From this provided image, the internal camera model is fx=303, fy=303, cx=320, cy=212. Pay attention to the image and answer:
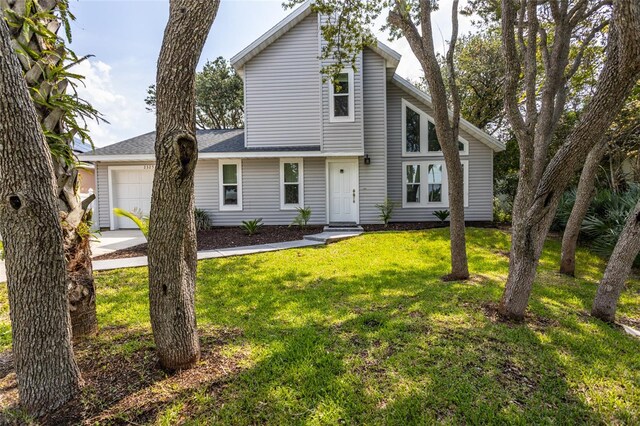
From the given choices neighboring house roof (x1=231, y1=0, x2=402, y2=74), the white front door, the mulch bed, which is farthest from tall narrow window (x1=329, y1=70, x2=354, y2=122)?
the mulch bed

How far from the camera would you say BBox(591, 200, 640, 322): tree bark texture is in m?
3.77

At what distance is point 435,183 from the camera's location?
1166 centimetres

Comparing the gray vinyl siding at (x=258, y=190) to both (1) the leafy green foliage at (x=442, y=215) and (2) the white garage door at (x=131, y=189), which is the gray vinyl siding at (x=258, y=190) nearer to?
(2) the white garage door at (x=131, y=189)

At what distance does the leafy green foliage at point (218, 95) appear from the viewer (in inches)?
913

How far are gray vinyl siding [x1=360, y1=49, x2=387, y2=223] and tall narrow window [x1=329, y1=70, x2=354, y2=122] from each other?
0.75m

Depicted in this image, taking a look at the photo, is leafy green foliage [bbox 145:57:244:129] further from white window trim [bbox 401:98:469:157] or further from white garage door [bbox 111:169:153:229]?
white window trim [bbox 401:98:469:157]

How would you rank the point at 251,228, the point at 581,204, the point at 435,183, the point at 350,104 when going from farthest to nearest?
the point at 435,183, the point at 350,104, the point at 251,228, the point at 581,204

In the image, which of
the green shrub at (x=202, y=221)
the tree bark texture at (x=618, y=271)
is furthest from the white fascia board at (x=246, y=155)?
the tree bark texture at (x=618, y=271)

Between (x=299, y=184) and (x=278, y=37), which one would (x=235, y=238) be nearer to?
(x=299, y=184)

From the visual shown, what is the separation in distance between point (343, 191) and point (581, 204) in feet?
21.6

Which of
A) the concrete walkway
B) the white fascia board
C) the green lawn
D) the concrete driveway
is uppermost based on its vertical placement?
the white fascia board

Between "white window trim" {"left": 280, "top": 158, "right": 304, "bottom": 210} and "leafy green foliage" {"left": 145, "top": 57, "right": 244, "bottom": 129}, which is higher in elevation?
"leafy green foliage" {"left": 145, "top": 57, "right": 244, "bottom": 129}

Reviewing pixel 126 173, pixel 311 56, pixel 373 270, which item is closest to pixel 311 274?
pixel 373 270

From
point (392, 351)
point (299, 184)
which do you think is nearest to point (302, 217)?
point (299, 184)
